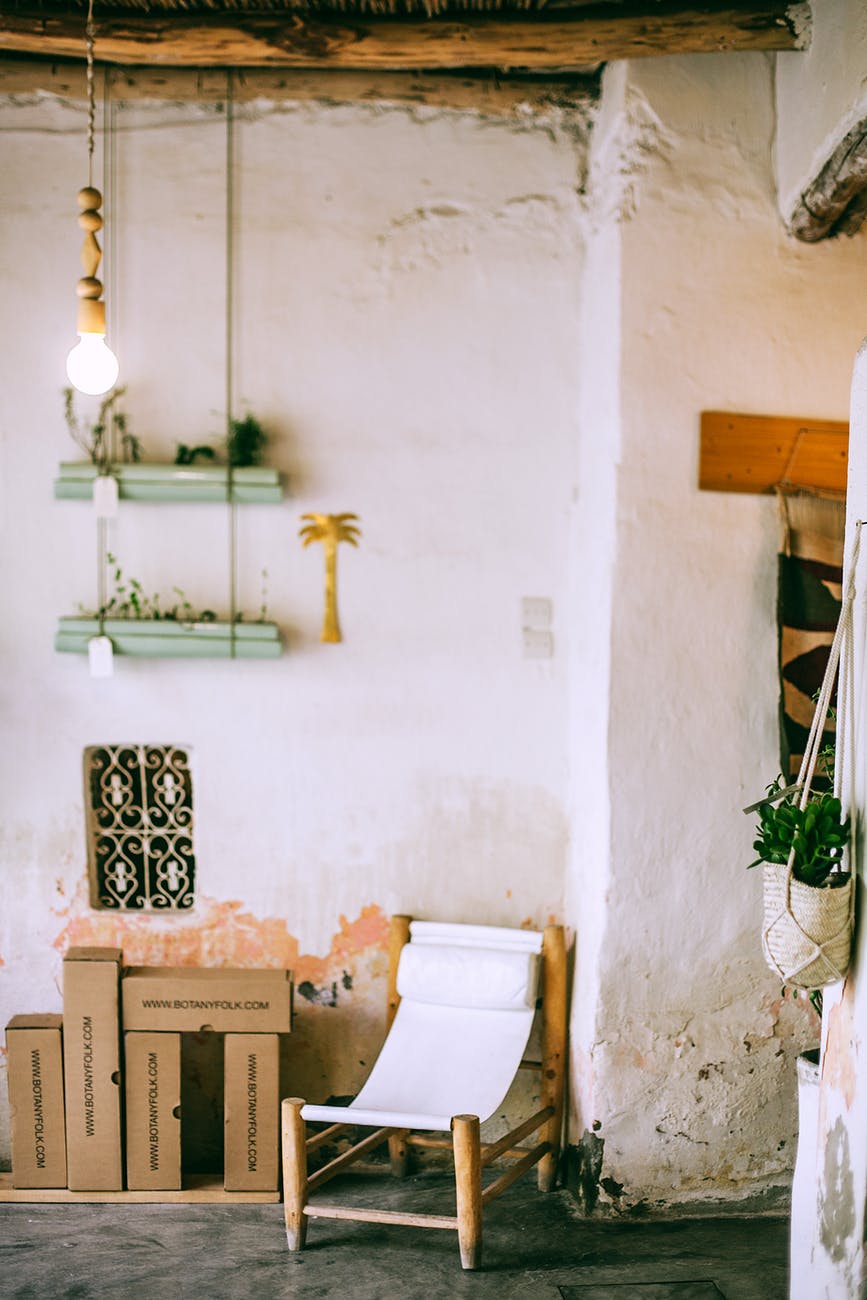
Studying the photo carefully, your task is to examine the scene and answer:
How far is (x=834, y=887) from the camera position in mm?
2365

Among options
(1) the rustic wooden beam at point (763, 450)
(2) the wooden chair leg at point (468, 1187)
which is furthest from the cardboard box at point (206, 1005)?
(1) the rustic wooden beam at point (763, 450)

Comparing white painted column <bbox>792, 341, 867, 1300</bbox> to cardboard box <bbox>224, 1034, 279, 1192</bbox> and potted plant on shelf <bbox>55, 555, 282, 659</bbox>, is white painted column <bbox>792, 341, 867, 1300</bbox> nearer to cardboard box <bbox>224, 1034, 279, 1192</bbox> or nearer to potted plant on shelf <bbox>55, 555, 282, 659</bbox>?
cardboard box <bbox>224, 1034, 279, 1192</bbox>

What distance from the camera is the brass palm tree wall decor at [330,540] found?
373 centimetres

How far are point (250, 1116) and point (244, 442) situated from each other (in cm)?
229

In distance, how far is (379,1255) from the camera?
3.14m

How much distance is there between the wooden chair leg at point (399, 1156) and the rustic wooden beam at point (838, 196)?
3322 mm

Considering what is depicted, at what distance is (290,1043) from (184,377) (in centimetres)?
244

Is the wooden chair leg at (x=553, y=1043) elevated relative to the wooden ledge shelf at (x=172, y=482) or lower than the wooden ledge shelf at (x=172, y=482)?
lower

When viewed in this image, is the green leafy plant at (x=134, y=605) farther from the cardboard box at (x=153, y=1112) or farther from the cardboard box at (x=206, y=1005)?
the cardboard box at (x=153, y=1112)

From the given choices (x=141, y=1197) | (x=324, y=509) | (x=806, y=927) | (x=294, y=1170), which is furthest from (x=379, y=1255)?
(x=324, y=509)

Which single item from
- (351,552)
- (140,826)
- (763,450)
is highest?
(763,450)

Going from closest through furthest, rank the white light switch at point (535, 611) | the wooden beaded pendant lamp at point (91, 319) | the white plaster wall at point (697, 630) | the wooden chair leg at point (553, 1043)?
1. the wooden beaded pendant lamp at point (91, 319)
2. the white plaster wall at point (697, 630)
3. the wooden chair leg at point (553, 1043)
4. the white light switch at point (535, 611)

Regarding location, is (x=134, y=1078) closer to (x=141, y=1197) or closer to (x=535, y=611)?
(x=141, y=1197)

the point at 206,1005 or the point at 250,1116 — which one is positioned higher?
the point at 206,1005
